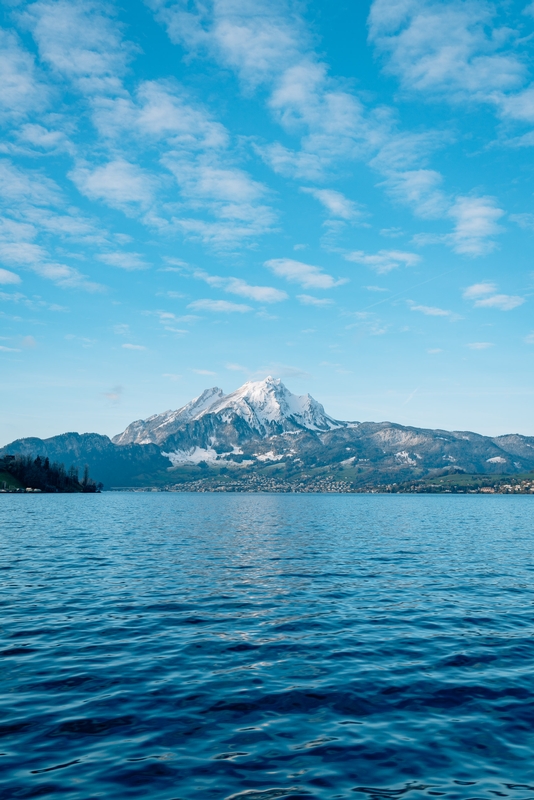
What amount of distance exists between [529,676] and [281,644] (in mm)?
12228

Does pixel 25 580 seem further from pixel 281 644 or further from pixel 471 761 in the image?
pixel 471 761

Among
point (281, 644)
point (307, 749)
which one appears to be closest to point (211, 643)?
point (281, 644)

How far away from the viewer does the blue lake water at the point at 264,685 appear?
15875 mm

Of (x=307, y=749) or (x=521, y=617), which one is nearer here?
(x=307, y=749)

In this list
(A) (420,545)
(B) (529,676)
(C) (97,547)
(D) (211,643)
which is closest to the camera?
(B) (529,676)

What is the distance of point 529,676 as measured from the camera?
24.7 metres

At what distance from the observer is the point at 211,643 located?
2931cm

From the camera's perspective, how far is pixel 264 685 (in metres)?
23.2

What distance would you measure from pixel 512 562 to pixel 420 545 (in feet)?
63.1

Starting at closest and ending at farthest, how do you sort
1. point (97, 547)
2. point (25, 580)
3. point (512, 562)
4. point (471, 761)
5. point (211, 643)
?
point (471, 761) → point (211, 643) → point (25, 580) → point (512, 562) → point (97, 547)

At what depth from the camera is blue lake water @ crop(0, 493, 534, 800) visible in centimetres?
1588

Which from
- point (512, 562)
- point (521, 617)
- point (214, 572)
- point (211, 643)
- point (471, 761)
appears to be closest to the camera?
point (471, 761)

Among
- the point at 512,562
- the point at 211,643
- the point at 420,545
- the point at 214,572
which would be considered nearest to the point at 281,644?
the point at 211,643

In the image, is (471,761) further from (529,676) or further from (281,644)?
(281,644)
